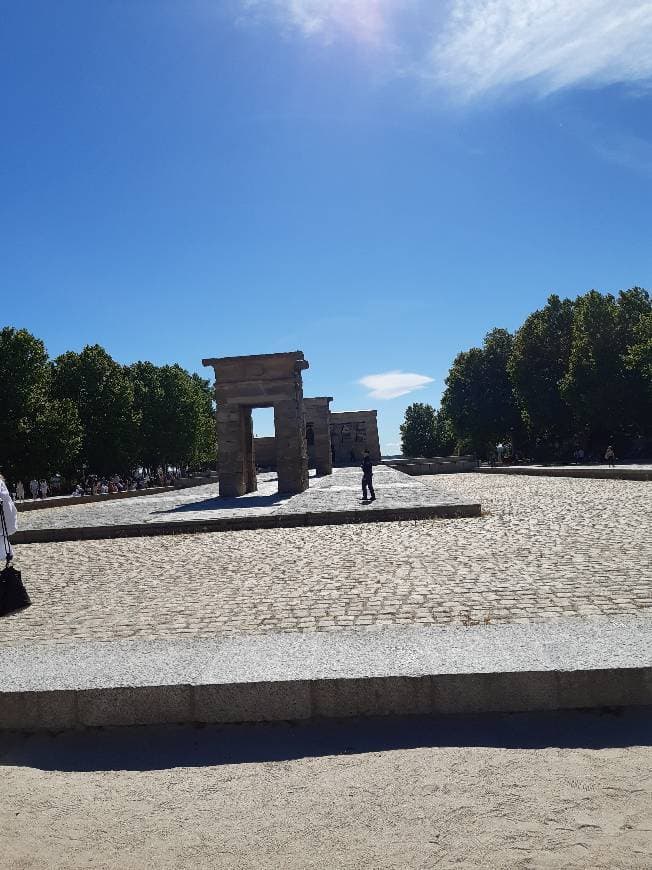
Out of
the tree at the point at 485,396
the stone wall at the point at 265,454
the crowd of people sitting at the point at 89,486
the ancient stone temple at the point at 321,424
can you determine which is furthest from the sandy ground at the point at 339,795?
the tree at the point at 485,396

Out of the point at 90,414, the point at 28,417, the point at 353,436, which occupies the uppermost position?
the point at 90,414

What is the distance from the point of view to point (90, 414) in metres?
45.0

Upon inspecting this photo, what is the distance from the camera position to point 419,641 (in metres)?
4.93

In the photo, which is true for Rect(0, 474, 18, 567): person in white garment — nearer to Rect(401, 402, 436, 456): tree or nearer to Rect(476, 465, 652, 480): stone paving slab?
Rect(476, 465, 652, 480): stone paving slab

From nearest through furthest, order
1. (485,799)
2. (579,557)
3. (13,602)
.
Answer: (485,799) < (13,602) < (579,557)

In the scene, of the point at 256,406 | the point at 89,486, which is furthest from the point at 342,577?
the point at 89,486

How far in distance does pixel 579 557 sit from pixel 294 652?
5203mm

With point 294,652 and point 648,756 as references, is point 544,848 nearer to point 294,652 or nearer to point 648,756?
point 648,756

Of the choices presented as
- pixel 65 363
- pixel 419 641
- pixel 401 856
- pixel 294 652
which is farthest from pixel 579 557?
pixel 65 363

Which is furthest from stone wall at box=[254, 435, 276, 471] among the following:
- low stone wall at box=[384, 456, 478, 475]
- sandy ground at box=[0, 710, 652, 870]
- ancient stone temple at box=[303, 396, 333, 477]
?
sandy ground at box=[0, 710, 652, 870]

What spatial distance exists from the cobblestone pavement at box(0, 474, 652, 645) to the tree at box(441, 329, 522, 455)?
155 feet

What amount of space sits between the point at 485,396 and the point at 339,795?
59.5 meters

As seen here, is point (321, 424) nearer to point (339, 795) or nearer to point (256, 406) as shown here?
point (256, 406)

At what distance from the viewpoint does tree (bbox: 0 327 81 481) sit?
1374 inches
